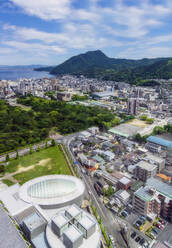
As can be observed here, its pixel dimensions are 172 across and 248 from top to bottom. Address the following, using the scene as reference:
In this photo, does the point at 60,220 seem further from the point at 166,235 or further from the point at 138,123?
the point at 138,123

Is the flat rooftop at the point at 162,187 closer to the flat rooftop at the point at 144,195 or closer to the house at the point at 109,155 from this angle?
the flat rooftop at the point at 144,195

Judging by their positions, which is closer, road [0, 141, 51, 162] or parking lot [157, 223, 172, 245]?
parking lot [157, 223, 172, 245]

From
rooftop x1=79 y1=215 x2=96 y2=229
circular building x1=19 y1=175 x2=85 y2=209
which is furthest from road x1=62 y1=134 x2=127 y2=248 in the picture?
rooftop x1=79 y1=215 x2=96 y2=229

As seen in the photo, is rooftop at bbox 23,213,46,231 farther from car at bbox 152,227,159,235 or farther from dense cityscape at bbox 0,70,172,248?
car at bbox 152,227,159,235

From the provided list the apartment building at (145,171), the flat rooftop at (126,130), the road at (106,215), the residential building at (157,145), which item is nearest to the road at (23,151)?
the road at (106,215)

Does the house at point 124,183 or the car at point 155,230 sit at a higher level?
the house at point 124,183

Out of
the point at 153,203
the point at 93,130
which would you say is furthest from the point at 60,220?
the point at 93,130
